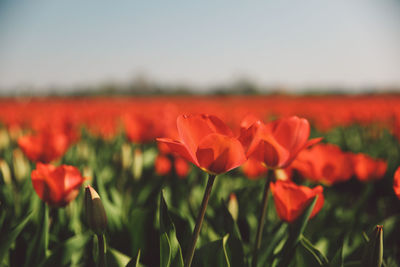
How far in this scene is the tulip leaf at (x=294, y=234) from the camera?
2.79 ft

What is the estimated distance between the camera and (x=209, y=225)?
141cm

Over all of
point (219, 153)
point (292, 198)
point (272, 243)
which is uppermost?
point (219, 153)

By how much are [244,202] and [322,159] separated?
1.62 ft

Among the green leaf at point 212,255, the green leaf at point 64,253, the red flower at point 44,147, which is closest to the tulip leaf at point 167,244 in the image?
the green leaf at point 212,255

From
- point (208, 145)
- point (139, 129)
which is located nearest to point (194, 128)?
point (208, 145)

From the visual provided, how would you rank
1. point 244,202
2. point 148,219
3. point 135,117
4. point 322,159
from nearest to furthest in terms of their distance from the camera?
point 148,219 < point 322,159 < point 244,202 < point 135,117

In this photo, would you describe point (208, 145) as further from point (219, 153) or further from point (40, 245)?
point (40, 245)

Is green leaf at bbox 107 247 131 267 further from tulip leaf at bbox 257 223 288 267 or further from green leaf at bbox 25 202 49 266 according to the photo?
tulip leaf at bbox 257 223 288 267

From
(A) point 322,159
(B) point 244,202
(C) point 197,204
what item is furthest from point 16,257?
(A) point 322,159

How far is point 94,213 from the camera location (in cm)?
72

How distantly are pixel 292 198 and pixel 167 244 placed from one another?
0.38m

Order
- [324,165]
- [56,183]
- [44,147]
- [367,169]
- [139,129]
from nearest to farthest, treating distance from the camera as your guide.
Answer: [56,183] < [324,165] < [44,147] < [367,169] < [139,129]

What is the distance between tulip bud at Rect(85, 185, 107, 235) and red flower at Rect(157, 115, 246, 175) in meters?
0.23

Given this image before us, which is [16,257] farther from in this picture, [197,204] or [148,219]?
[197,204]
